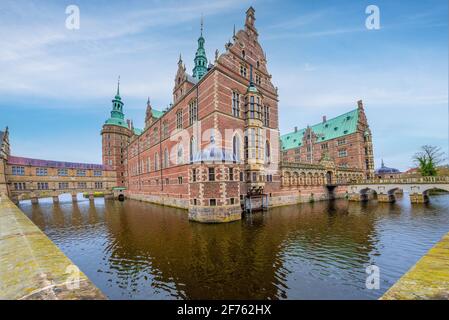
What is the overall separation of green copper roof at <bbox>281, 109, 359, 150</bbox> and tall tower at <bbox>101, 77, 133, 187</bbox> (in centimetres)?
5259

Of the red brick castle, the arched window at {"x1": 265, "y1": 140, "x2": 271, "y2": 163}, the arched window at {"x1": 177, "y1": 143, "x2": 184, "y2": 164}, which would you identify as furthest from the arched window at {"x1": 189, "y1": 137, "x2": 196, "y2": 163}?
the arched window at {"x1": 265, "y1": 140, "x2": 271, "y2": 163}

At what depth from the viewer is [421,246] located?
10523 mm

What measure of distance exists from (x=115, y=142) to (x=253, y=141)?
51532 mm

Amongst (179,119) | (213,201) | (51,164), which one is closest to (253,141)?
(213,201)

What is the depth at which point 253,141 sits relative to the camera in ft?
70.3

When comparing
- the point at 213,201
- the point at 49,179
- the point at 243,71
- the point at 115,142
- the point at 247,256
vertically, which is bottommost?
the point at 247,256

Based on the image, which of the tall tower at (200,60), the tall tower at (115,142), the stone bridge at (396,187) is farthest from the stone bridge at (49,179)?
the stone bridge at (396,187)

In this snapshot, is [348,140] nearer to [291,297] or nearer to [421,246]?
[421,246]

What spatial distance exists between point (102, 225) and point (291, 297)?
17.7m

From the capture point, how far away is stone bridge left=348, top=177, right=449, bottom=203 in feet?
85.7

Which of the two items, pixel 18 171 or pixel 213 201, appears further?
pixel 18 171

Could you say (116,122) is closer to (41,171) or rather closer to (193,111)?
(41,171)

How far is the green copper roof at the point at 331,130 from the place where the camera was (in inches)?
1879

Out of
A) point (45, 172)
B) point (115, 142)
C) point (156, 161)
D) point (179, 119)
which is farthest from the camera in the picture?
point (115, 142)
